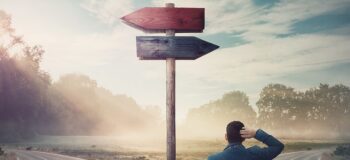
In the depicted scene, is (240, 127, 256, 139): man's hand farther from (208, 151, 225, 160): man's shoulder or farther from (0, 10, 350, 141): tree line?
(0, 10, 350, 141): tree line

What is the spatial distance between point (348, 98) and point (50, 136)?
323ft

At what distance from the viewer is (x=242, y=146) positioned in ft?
13.7

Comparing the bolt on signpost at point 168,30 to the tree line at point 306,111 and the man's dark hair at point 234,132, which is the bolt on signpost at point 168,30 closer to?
the man's dark hair at point 234,132

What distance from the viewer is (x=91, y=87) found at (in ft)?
425

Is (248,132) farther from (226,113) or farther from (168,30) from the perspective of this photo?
(226,113)

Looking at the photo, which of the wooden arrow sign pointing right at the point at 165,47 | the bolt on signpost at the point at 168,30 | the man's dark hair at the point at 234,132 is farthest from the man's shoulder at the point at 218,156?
the wooden arrow sign pointing right at the point at 165,47

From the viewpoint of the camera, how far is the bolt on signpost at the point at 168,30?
24.3 feet

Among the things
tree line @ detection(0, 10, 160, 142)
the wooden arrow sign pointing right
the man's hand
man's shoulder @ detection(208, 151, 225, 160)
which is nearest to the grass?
tree line @ detection(0, 10, 160, 142)

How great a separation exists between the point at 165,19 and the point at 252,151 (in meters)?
3.84

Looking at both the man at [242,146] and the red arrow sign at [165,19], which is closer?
the man at [242,146]

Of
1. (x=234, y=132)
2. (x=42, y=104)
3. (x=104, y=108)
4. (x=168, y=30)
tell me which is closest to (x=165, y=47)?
(x=168, y=30)

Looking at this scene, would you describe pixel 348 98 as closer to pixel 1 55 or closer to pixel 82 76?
pixel 82 76

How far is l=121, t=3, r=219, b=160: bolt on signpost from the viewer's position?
24.3ft

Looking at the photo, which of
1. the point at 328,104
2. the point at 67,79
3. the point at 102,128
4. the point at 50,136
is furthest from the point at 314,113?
the point at 50,136
